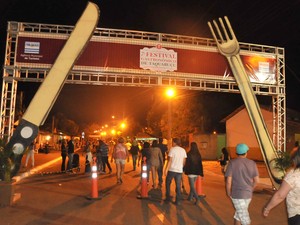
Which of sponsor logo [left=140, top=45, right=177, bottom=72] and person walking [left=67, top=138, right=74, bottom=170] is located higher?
sponsor logo [left=140, top=45, right=177, bottom=72]

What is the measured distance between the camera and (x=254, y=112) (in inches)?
572

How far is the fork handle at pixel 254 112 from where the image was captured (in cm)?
1393

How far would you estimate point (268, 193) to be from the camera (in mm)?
12492

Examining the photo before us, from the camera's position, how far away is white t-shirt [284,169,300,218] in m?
3.75

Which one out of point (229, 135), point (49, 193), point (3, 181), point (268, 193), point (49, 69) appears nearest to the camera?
point (3, 181)

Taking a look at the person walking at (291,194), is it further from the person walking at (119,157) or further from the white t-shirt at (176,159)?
the person walking at (119,157)

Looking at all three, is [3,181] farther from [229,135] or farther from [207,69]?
[229,135]

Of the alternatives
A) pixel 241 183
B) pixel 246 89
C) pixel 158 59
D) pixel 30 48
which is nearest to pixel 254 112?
pixel 246 89

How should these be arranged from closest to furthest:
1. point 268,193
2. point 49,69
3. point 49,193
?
point 49,193 < point 268,193 < point 49,69

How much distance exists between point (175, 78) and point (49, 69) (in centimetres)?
547

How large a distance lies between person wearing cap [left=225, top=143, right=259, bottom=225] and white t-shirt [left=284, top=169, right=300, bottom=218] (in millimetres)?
1779

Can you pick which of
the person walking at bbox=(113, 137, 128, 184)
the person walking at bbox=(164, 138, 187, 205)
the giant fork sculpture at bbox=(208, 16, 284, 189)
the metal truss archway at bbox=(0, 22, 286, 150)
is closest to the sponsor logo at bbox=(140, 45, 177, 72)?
the metal truss archway at bbox=(0, 22, 286, 150)

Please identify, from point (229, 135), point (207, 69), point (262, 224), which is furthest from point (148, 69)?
point (229, 135)

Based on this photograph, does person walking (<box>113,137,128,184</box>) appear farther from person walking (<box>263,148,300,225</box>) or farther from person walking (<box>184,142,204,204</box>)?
person walking (<box>263,148,300,225</box>)
